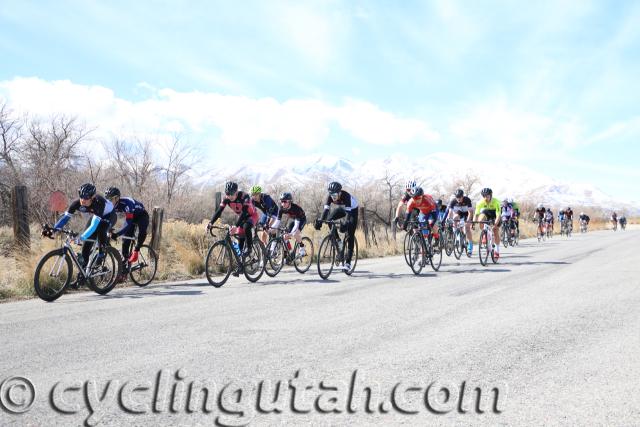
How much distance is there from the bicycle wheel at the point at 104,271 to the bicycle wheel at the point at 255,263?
2.53 m

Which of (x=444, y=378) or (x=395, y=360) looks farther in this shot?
(x=395, y=360)

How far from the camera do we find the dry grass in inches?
379

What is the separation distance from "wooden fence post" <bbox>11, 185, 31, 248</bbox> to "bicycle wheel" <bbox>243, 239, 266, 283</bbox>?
15.4ft

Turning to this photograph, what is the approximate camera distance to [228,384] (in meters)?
3.95

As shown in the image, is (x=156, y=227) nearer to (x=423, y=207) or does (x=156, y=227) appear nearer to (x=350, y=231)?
(x=350, y=231)

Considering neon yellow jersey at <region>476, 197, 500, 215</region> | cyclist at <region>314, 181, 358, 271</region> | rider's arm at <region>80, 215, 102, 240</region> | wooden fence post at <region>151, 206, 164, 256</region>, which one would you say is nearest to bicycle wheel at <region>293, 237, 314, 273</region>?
cyclist at <region>314, 181, 358, 271</region>

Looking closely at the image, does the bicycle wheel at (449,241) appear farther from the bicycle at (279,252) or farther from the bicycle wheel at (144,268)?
the bicycle wheel at (144,268)

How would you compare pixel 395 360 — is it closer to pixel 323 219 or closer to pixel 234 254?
pixel 234 254

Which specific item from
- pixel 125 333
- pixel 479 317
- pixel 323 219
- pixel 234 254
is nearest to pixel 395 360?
pixel 479 317

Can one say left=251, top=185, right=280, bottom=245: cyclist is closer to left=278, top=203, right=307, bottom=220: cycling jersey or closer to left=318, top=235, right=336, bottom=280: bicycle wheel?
left=278, top=203, right=307, bottom=220: cycling jersey

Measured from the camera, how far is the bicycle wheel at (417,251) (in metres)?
12.2

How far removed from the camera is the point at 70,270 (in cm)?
880

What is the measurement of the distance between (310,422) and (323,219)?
Result: 902cm

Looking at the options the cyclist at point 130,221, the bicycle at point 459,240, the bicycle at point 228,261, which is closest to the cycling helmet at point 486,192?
the bicycle at point 459,240
